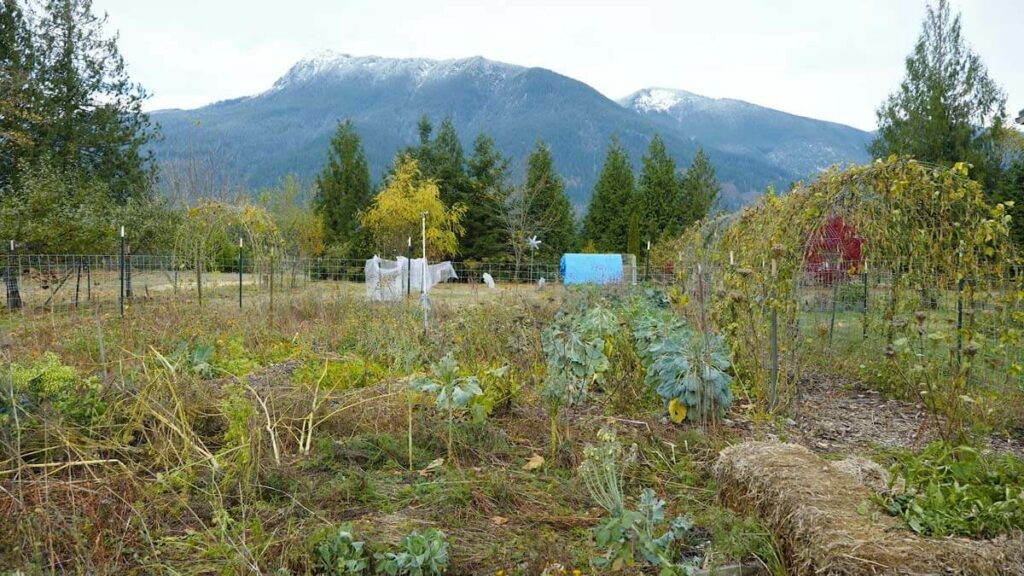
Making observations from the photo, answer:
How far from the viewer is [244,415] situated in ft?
11.5

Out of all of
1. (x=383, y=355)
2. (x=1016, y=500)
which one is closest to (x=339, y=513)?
(x=1016, y=500)

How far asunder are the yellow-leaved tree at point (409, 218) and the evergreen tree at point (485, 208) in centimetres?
100

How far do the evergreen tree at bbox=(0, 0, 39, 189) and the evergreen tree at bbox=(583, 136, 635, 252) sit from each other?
58.3 ft

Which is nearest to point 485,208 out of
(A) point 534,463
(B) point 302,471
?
(A) point 534,463

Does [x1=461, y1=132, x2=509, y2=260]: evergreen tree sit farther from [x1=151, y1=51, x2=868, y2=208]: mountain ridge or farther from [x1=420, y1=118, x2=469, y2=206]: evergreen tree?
[x1=151, y1=51, x2=868, y2=208]: mountain ridge

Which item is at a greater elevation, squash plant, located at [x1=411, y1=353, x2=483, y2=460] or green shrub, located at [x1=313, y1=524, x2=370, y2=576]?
squash plant, located at [x1=411, y1=353, x2=483, y2=460]

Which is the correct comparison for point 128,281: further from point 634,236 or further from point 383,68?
point 383,68

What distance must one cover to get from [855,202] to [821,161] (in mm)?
171836

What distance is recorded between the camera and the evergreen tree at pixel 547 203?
25.7 meters

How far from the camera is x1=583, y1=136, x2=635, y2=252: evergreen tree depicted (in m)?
26.0

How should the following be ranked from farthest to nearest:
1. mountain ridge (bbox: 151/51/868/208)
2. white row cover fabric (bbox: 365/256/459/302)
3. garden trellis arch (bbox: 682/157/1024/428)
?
mountain ridge (bbox: 151/51/868/208), white row cover fabric (bbox: 365/256/459/302), garden trellis arch (bbox: 682/157/1024/428)

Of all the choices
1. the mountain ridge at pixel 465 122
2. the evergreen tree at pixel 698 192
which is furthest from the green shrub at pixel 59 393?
the mountain ridge at pixel 465 122

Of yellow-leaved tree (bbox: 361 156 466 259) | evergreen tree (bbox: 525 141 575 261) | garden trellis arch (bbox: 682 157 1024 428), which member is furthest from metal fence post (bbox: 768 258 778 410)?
evergreen tree (bbox: 525 141 575 261)

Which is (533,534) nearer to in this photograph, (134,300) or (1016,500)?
(1016,500)
